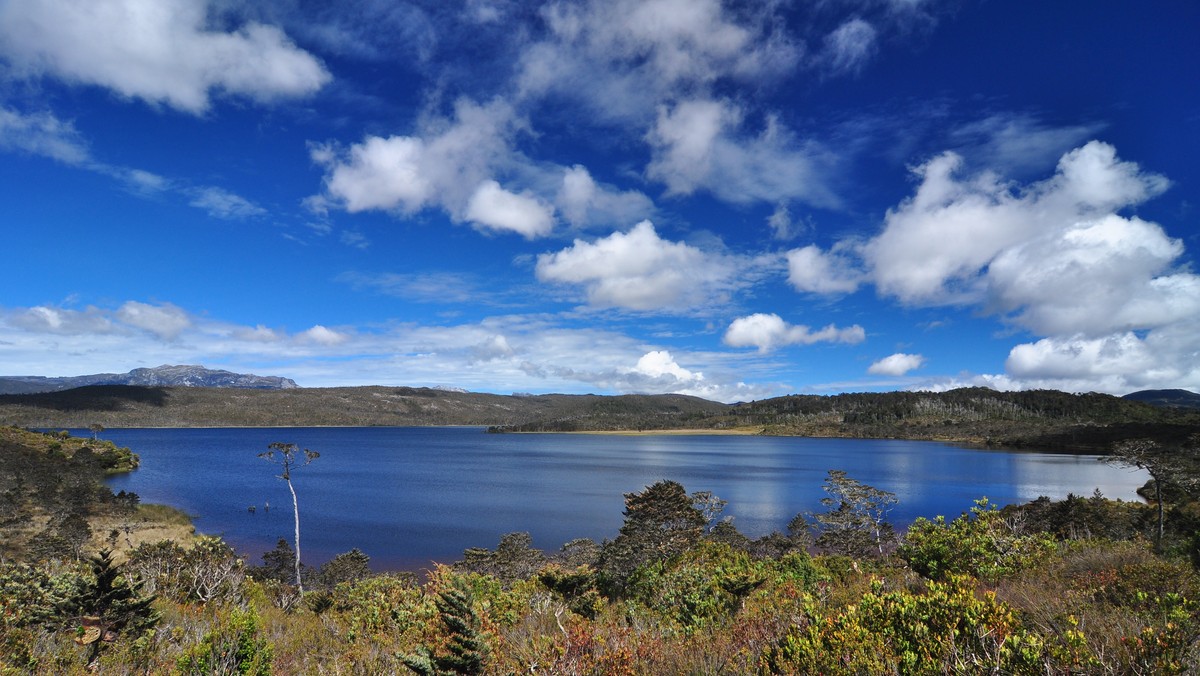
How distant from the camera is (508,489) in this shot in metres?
84.1

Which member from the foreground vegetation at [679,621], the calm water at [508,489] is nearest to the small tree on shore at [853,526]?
the foreground vegetation at [679,621]

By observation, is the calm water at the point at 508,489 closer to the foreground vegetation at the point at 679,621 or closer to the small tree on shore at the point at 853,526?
the small tree on shore at the point at 853,526

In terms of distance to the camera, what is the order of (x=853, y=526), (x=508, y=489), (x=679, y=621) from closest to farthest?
(x=679, y=621) < (x=853, y=526) < (x=508, y=489)

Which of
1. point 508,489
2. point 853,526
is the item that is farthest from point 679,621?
point 508,489

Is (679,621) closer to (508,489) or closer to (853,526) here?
(853,526)

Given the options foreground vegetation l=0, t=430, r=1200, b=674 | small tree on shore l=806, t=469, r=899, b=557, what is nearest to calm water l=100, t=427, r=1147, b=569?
small tree on shore l=806, t=469, r=899, b=557

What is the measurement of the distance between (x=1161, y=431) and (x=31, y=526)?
204966 millimetres

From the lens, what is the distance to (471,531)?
55.0 m

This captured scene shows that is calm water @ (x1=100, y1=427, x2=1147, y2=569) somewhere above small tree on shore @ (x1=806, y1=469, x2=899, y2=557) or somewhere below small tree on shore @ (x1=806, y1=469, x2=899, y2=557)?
below

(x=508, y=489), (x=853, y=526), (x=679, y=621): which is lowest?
(x=508, y=489)

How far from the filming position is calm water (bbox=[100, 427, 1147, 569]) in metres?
54.1

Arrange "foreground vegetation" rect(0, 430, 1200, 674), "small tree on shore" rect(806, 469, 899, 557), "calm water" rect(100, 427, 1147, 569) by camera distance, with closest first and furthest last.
→ 1. "foreground vegetation" rect(0, 430, 1200, 674)
2. "small tree on shore" rect(806, 469, 899, 557)
3. "calm water" rect(100, 427, 1147, 569)

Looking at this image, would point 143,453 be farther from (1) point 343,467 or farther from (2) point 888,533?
(2) point 888,533

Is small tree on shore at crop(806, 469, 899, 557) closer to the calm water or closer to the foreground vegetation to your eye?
the foreground vegetation
